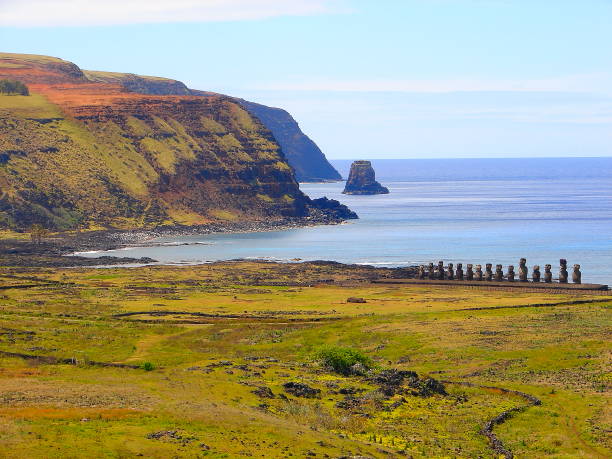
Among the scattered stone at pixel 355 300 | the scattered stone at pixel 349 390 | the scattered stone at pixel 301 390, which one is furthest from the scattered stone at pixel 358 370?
the scattered stone at pixel 355 300

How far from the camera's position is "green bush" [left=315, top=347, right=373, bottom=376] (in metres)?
58.3

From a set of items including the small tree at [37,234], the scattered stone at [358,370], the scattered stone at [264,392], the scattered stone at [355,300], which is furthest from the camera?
the small tree at [37,234]

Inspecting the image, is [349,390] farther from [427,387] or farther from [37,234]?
[37,234]

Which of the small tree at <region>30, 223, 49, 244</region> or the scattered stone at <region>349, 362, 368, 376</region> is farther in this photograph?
the small tree at <region>30, 223, 49, 244</region>

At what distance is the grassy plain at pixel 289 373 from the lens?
127ft

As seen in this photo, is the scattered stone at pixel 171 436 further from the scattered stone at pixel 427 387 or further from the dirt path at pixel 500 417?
the scattered stone at pixel 427 387

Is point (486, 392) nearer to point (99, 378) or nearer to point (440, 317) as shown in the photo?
point (99, 378)

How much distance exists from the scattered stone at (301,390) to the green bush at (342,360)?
7712mm

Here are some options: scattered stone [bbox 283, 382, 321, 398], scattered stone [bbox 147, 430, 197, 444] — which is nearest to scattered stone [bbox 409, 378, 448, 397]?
scattered stone [bbox 283, 382, 321, 398]

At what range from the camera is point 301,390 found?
163 feet

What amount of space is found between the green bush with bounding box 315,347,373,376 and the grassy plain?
701 mm

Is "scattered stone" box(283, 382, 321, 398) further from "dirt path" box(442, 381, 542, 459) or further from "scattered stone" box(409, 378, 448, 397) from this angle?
"dirt path" box(442, 381, 542, 459)

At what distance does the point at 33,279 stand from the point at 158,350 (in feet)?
201

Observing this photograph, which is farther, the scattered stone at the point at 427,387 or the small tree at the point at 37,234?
the small tree at the point at 37,234
